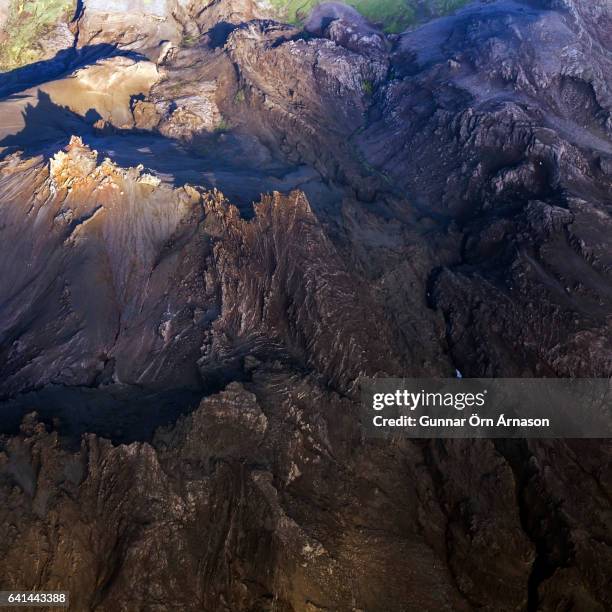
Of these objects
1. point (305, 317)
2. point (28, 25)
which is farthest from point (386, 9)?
point (305, 317)

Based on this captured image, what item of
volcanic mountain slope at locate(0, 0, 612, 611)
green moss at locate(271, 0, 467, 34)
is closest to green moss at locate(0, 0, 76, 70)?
volcanic mountain slope at locate(0, 0, 612, 611)

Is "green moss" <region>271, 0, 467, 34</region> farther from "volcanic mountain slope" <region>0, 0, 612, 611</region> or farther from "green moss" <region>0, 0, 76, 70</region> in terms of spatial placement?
"green moss" <region>0, 0, 76, 70</region>

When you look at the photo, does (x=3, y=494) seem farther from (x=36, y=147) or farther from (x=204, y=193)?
(x=36, y=147)

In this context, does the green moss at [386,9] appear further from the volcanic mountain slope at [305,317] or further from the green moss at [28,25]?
the green moss at [28,25]

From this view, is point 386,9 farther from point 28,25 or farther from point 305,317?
point 305,317

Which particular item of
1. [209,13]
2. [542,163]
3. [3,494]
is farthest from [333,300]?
[209,13]

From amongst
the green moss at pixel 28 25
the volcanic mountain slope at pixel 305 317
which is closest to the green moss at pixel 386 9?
the volcanic mountain slope at pixel 305 317
